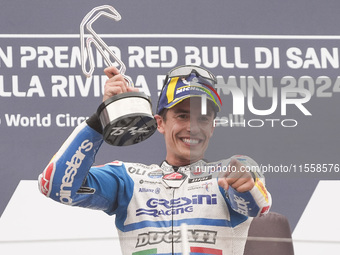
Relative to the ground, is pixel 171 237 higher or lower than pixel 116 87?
lower

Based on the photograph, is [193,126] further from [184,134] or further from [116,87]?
[116,87]

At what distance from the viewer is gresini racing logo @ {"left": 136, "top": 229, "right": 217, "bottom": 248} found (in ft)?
4.15

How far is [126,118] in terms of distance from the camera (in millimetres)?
1307

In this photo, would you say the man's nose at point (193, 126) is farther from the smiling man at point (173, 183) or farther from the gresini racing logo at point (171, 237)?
the gresini racing logo at point (171, 237)

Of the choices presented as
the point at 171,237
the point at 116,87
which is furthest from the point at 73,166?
the point at 171,237

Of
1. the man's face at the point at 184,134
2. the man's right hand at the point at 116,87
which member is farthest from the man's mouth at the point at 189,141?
the man's right hand at the point at 116,87

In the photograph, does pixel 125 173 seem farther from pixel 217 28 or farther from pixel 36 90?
pixel 217 28

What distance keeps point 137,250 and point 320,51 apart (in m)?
1.14

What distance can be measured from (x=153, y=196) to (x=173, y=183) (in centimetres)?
5

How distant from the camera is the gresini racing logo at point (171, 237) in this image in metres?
→ 1.27

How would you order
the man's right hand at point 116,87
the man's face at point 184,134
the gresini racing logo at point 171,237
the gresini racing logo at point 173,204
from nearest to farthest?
the gresini racing logo at point 171,237 → the man's right hand at point 116,87 → the gresini racing logo at point 173,204 → the man's face at point 184,134

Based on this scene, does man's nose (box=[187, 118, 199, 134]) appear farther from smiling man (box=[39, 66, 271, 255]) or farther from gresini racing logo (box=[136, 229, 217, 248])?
gresini racing logo (box=[136, 229, 217, 248])

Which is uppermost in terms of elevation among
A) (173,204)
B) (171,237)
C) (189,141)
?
(189,141)

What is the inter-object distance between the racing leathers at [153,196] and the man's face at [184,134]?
0.09 feet
